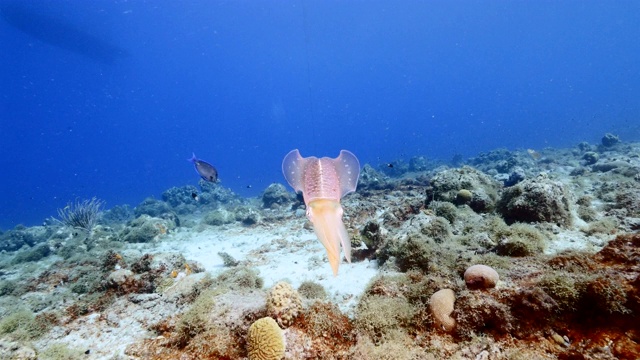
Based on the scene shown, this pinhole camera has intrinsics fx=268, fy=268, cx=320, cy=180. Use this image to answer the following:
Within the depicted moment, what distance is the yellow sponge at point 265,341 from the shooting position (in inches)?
117

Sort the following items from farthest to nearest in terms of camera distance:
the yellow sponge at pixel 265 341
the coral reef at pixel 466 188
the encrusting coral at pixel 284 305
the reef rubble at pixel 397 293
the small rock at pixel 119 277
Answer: the coral reef at pixel 466 188
the small rock at pixel 119 277
the encrusting coral at pixel 284 305
the yellow sponge at pixel 265 341
the reef rubble at pixel 397 293

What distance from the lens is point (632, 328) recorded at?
2.29 metres

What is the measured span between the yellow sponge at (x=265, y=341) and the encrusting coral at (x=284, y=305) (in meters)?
0.17

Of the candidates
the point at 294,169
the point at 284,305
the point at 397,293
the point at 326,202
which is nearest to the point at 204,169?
the point at 284,305

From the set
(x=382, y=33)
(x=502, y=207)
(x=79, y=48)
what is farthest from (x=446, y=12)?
(x=502, y=207)

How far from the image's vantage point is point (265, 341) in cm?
304

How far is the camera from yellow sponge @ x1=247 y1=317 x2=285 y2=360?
117 inches

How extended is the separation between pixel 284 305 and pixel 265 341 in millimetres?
488

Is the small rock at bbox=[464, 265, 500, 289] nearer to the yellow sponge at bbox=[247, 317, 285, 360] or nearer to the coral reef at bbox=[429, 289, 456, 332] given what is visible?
the coral reef at bbox=[429, 289, 456, 332]

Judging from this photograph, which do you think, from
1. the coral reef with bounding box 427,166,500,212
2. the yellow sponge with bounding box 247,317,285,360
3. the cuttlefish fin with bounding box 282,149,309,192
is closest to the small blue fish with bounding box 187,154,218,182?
the yellow sponge with bounding box 247,317,285,360

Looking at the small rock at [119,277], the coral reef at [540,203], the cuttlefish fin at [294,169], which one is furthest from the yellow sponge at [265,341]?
the coral reef at [540,203]

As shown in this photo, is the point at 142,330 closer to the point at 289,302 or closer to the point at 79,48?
the point at 289,302

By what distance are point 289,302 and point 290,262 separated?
335 centimetres

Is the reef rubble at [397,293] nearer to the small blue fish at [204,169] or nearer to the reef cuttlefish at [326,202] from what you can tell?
the reef cuttlefish at [326,202]
